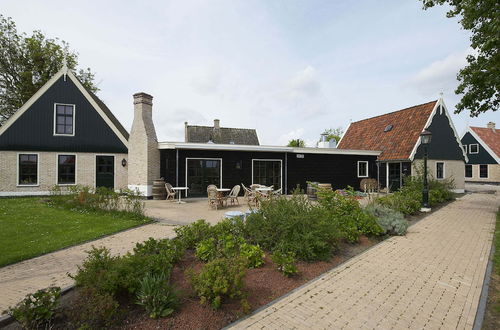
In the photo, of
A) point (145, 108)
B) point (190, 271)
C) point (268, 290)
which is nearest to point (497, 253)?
point (268, 290)

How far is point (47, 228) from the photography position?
24.1ft

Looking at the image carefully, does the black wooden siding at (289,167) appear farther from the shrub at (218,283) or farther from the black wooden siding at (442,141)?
the shrub at (218,283)

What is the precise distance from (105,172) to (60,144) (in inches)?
111

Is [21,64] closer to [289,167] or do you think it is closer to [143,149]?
[143,149]

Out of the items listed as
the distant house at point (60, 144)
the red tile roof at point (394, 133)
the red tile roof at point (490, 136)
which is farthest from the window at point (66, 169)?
the red tile roof at point (490, 136)

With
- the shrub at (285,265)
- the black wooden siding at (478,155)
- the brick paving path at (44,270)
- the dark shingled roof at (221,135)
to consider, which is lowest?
the brick paving path at (44,270)

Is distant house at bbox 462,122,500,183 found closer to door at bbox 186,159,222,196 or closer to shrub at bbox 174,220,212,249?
door at bbox 186,159,222,196

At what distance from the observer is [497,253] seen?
5.71 m

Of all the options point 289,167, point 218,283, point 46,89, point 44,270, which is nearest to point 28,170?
point 46,89

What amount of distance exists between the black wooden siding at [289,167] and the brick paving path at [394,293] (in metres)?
8.91

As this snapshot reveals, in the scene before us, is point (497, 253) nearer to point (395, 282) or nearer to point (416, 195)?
point (395, 282)

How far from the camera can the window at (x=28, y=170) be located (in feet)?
47.9

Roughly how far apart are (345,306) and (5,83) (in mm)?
29548

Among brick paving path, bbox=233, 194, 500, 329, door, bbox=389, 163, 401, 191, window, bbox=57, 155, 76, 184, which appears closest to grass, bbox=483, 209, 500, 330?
brick paving path, bbox=233, 194, 500, 329
